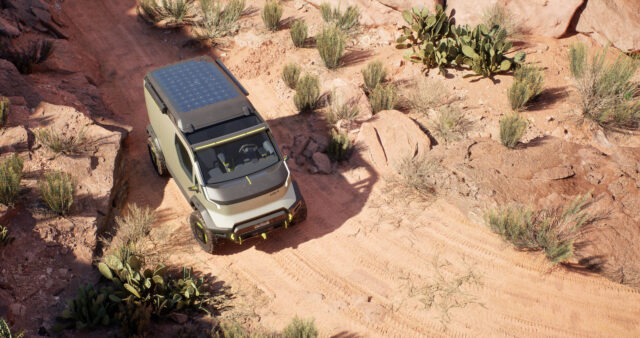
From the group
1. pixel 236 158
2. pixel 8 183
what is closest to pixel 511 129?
pixel 236 158

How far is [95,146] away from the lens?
9.84 metres

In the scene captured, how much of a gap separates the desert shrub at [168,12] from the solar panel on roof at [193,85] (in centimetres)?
479

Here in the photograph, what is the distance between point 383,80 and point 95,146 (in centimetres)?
616

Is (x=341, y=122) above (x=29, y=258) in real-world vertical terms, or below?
above

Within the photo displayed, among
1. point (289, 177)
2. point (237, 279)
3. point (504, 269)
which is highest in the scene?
point (289, 177)

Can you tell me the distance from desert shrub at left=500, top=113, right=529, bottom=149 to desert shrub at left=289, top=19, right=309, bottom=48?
5.32 meters

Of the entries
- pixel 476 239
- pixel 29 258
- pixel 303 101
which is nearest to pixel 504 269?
pixel 476 239

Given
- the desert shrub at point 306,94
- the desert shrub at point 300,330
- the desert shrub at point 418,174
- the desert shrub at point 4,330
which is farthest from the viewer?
the desert shrub at point 306,94

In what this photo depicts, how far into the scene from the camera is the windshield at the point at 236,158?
8219mm

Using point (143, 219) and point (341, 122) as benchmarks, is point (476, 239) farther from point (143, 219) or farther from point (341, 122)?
point (143, 219)

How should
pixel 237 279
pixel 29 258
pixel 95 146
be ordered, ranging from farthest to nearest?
pixel 95 146 → pixel 237 279 → pixel 29 258

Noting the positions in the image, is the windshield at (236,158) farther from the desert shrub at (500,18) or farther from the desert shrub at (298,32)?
the desert shrub at (500,18)

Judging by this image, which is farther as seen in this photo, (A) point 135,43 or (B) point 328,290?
(A) point 135,43

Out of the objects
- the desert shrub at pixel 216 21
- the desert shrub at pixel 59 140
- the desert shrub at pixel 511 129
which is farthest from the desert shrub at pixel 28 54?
the desert shrub at pixel 511 129
